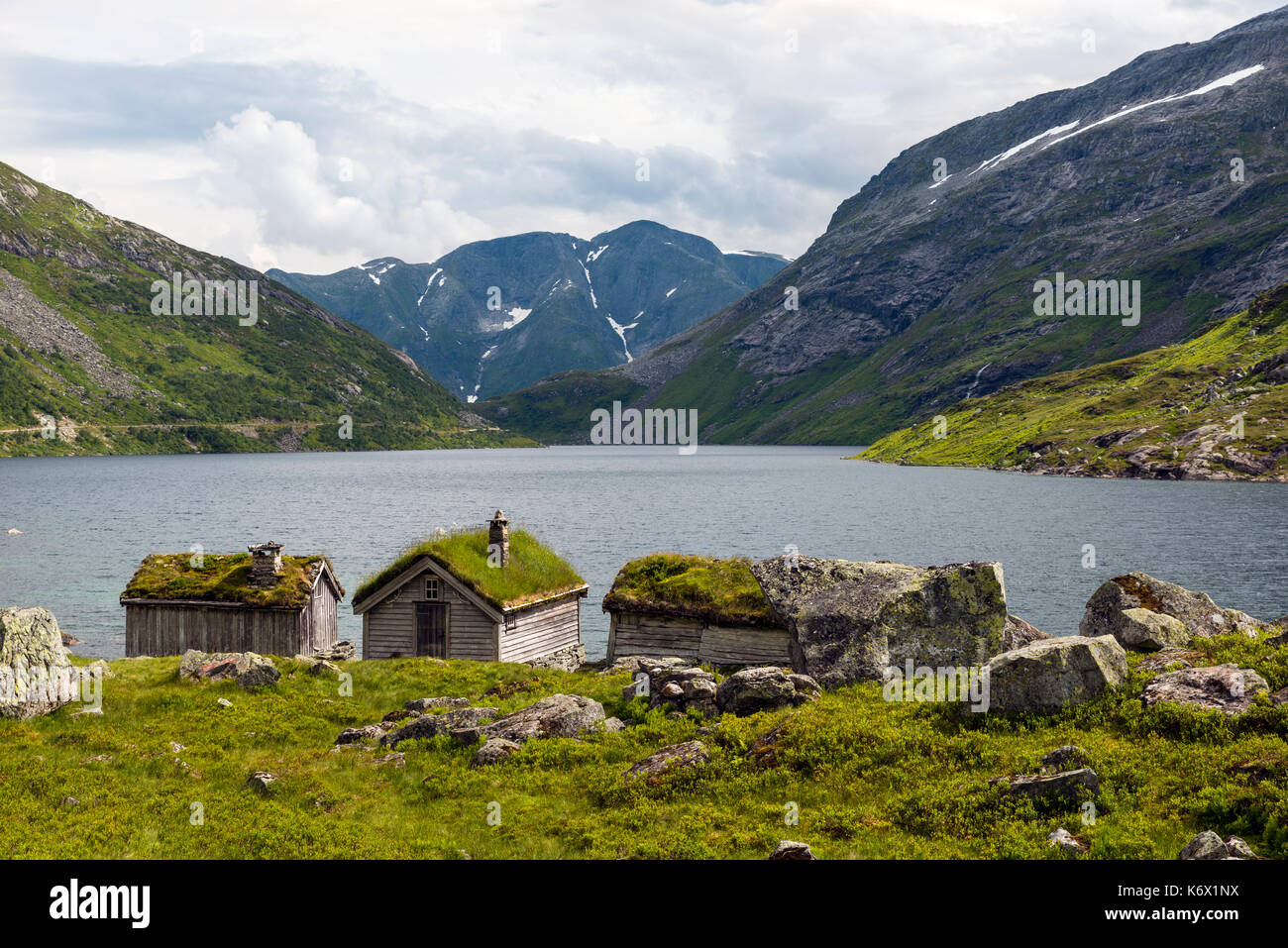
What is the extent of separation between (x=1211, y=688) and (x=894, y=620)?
8.69 meters

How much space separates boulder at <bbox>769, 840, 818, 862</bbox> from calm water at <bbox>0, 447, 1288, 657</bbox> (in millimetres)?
39775

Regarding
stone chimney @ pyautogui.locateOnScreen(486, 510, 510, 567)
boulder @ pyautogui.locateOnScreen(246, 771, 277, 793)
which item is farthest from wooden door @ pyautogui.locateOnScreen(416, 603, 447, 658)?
boulder @ pyautogui.locateOnScreen(246, 771, 277, 793)

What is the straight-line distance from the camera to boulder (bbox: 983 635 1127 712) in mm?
20156

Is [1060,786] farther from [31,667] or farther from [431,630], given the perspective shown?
[431,630]

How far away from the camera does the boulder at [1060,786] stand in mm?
16250

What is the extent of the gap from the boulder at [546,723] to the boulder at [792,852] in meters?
9.67

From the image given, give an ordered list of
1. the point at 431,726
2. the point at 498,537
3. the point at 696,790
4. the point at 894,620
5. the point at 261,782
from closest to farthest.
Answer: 1. the point at 696,790
2. the point at 261,782
3. the point at 431,726
4. the point at 894,620
5. the point at 498,537

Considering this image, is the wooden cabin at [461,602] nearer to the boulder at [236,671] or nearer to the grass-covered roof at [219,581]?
the grass-covered roof at [219,581]

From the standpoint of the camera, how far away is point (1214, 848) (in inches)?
531

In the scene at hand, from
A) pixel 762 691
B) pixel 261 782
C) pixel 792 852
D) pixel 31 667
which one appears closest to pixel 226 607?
pixel 31 667

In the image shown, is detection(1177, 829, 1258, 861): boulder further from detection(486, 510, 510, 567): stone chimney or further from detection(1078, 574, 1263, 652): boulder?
detection(486, 510, 510, 567): stone chimney

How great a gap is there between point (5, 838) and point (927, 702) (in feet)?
68.1
